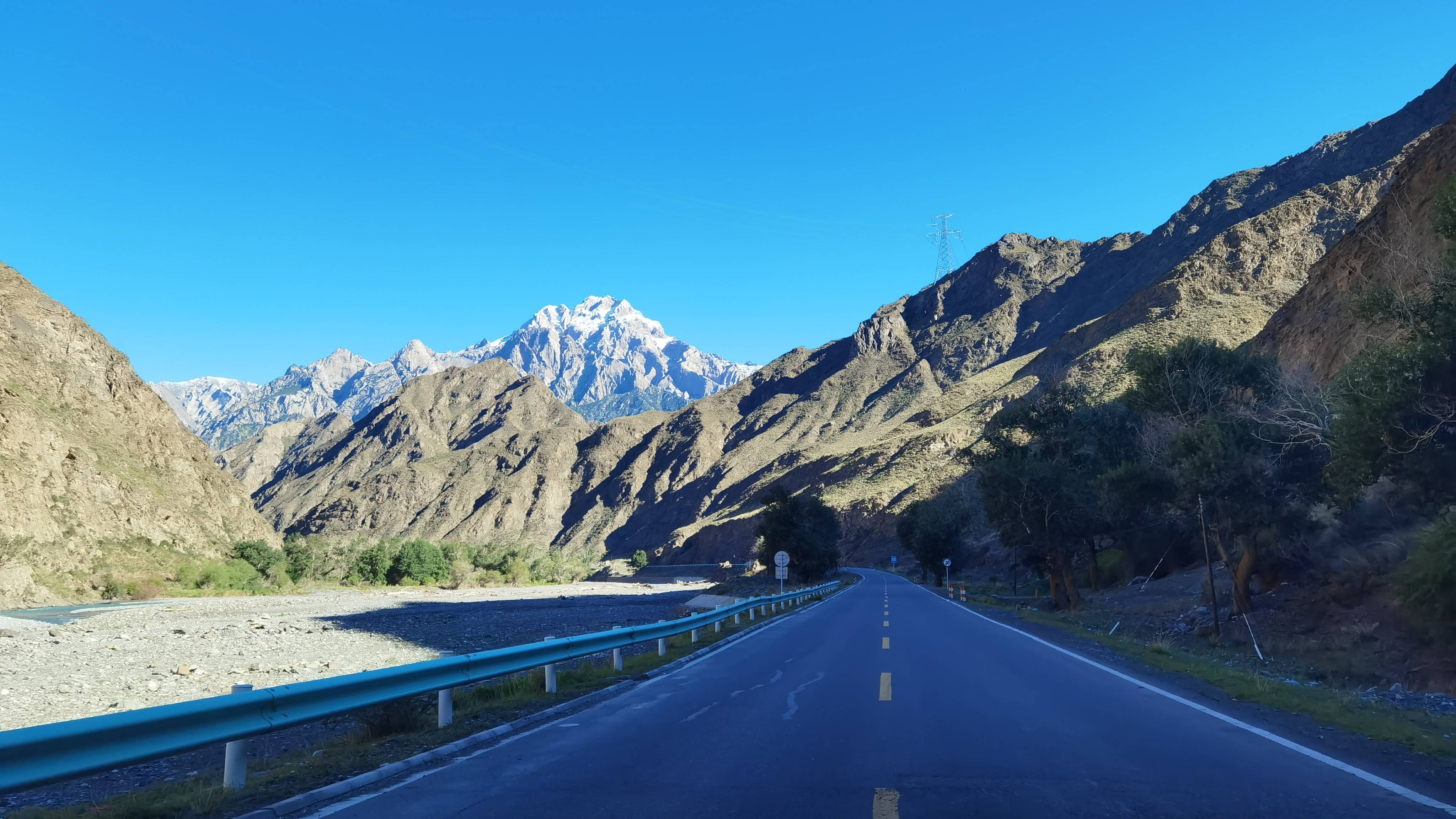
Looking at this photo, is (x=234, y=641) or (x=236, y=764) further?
(x=234, y=641)

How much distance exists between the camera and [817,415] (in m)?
179

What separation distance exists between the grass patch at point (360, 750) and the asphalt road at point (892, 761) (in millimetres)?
703

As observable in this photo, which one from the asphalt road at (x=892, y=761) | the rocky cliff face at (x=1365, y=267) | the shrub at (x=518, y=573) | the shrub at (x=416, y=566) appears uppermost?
the rocky cliff face at (x=1365, y=267)

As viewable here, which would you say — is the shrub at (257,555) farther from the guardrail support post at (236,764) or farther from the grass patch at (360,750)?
the guardrail support post at (236,764)

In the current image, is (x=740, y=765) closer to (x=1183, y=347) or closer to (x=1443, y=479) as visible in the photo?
(x=1443, y=479)

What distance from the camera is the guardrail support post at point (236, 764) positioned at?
5.93m

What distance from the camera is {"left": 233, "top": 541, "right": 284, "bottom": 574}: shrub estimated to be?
65.8 meters

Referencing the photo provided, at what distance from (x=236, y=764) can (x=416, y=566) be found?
7868 centimetres

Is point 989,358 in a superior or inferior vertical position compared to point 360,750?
superior

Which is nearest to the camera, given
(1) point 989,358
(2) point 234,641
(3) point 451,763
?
(3) point 451,763

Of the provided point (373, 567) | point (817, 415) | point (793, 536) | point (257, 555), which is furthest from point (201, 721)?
point (817, 415)

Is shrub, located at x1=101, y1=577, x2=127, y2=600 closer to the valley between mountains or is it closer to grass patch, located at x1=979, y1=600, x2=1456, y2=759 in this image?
the valley between mountains

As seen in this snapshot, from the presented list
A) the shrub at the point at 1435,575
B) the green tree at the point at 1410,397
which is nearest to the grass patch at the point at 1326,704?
the shrub at the point at 1435,575

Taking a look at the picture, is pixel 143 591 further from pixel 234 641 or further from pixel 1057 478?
pixel 1057 478
